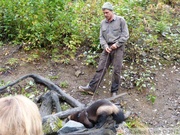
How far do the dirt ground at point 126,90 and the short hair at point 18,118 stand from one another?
5313 mm

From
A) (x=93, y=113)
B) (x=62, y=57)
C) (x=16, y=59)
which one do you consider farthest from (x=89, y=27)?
(x=93, y=113)

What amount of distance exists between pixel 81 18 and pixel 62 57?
1.55 meters

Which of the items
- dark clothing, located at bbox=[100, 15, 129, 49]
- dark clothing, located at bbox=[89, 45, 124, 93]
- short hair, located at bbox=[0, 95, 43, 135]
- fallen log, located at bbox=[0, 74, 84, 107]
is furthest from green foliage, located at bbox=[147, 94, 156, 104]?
short hair, located at bbox=[0, 95, 43, 135]

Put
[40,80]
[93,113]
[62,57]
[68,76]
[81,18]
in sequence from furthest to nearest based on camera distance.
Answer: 1. [81,18]
2. [62,57]
3. [68,76]
4. [40,80]
5. [93,113]

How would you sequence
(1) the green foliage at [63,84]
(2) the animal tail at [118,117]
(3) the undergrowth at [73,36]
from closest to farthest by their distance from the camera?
1. (2) the animal tail at [118,117]
2. (1) the green foliage at [63,84]
3. (3) the undergrowth at [73,36]

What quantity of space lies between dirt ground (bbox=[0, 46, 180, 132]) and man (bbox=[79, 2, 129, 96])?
655 millimetres

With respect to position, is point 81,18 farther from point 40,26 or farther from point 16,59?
point 16,59

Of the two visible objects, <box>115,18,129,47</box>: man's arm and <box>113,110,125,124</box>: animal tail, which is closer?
<box>113,110,125,124</box>: animal tail

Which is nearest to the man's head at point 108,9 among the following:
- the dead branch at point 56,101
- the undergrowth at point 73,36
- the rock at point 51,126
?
the undergrowth at point 73,36

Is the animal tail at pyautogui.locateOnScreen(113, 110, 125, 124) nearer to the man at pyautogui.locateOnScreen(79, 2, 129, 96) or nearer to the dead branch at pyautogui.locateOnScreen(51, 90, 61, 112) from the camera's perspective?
the dead branch at pyautogui.locateOnScreen(51, 90, 61, 112)

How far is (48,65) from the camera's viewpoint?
862 cm

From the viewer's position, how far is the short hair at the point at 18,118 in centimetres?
175

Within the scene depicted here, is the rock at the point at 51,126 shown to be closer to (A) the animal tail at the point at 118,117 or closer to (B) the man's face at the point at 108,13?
(A) the animal tail at the point at 118,117

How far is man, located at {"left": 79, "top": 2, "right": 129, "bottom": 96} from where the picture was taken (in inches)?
265
